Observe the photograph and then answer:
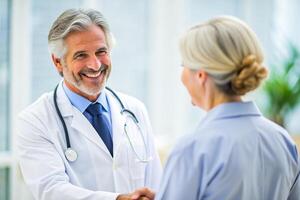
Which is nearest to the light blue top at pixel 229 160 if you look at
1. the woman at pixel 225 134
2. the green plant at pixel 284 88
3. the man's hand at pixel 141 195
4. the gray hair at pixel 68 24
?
the woman at pixel 225 134

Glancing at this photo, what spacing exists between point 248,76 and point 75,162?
75cm

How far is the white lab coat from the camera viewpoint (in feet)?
6.08

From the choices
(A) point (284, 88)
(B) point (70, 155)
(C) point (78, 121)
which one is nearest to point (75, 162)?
(B) point (70, 155)

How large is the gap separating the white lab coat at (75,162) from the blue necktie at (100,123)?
0.03 meters

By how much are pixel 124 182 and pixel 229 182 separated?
0.63 metres

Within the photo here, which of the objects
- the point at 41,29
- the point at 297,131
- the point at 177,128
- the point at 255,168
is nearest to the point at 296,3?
the point at 297,131

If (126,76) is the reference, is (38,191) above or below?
below

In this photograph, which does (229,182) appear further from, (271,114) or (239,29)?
(271,114)

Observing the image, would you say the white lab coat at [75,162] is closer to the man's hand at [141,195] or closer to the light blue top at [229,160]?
the man's hand at [141,195]

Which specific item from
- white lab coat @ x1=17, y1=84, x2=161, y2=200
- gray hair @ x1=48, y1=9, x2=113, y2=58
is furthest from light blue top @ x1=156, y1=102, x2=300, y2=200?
gray hair @ x1=48, y1=9, x2=113, y2=58

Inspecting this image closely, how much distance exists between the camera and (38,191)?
1871mm

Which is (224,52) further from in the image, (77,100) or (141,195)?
(77,100)

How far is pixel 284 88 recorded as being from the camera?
4.21 m

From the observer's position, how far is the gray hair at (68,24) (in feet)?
6.34
